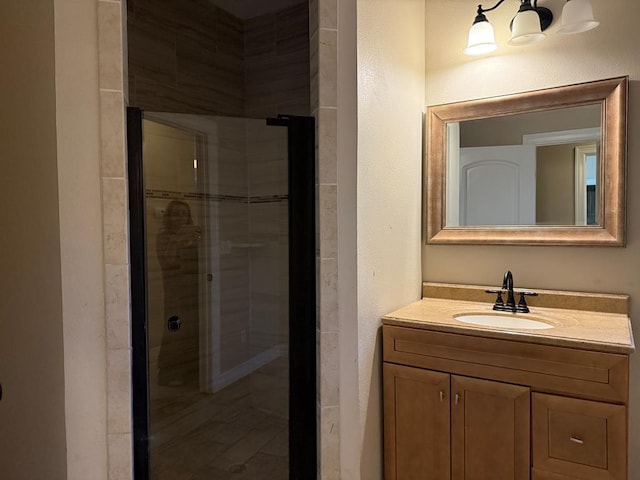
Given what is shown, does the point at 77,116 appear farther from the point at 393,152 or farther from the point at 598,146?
the point at 598,146

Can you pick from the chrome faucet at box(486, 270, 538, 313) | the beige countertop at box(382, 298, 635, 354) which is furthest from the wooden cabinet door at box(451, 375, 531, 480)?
the chrome faucet at box(486, 270, 538, 313)

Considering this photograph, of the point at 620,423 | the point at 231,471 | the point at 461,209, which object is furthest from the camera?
the point at 461,209

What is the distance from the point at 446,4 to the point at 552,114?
817 millimetres

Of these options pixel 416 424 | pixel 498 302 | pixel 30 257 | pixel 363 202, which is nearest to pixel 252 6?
pixel 363 202

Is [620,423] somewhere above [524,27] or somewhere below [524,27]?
below

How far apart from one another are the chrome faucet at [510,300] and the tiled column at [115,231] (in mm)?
1612

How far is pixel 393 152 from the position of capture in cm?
191

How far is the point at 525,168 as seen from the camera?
2.05 meters

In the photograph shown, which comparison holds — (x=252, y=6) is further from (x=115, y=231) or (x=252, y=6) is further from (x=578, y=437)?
(x=578, y=437)

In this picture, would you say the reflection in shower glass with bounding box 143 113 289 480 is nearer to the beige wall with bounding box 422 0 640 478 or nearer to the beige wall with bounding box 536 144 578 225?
the beige wall with bounding box 422 0 640 478

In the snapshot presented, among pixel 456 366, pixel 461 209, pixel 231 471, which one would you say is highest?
pixel 461 209

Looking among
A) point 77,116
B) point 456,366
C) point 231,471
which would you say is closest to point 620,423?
point 456,366

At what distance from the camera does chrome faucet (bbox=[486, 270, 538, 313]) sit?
1918 millimetres

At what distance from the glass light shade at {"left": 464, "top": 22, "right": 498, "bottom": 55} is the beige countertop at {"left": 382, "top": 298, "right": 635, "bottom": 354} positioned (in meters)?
1.26
